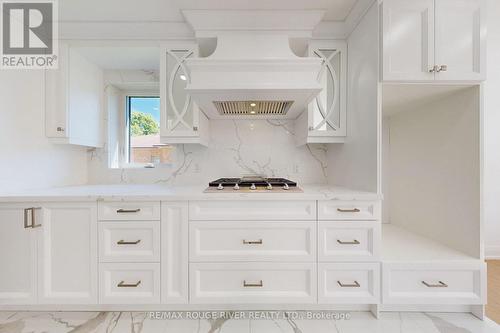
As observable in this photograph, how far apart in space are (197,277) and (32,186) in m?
1.49

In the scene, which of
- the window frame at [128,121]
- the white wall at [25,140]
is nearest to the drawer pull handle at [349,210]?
the window frame at [128,121]

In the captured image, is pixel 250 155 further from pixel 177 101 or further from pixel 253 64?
pixel 253 64

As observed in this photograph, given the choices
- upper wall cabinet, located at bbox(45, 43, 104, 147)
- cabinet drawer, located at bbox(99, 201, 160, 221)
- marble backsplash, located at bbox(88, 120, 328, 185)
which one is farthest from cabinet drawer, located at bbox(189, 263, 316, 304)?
upper wall cabinet, located at bbox(45, 43, 104, 147)

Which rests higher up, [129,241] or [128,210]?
[128,210]

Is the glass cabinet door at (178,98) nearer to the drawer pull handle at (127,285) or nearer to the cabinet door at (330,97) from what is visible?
the cabinet door at (330,97)

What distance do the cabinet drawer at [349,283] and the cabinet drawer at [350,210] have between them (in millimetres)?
306

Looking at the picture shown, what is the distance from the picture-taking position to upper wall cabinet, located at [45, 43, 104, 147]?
1865 millimetres

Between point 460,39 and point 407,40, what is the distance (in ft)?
1.05

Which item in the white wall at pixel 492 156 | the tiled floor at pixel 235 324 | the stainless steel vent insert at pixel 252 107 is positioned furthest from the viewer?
the white wall at pixel 492 156

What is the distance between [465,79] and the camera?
144 centimetres

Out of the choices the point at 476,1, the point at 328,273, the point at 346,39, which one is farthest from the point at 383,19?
the point at 328,273

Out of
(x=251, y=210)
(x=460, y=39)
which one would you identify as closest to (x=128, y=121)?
(x=251, y=210)

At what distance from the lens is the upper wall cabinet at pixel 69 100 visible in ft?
6.12

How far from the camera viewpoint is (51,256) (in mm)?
1521
